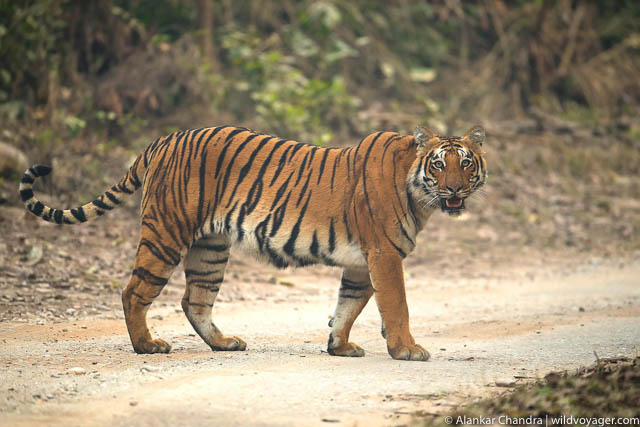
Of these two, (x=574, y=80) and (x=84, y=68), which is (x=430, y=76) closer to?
(x=574, y=80)

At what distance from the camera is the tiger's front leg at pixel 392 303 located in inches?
219

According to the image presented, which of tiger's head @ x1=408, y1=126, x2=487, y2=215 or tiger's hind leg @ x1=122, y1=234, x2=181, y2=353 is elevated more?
tiger's head @ x1=408, y1=126, x2=487, y2=215

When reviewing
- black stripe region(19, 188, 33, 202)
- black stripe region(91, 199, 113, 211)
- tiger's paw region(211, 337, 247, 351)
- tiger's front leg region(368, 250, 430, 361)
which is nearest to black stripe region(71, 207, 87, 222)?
black stripe region(91, 199, 113, 211)

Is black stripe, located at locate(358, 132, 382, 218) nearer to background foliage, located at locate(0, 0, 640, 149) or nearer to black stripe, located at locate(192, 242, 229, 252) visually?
black stripe, located at locate(192, 242, 229, 252)

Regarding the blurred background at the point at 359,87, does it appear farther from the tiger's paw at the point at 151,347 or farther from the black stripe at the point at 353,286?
the tiger's paw at the point at 151,347

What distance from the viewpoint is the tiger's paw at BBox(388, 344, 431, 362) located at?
551cm

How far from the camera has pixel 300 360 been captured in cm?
548

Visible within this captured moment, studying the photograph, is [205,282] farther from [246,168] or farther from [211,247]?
[246,168]

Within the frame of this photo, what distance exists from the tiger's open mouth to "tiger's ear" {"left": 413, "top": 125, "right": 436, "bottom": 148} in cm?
44

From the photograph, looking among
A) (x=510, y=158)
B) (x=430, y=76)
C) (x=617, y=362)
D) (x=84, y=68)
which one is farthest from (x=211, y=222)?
(x=430, y=76)

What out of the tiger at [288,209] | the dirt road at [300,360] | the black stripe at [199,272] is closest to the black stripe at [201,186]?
the tiger at [288,209]

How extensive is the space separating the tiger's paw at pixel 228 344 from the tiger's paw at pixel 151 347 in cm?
39

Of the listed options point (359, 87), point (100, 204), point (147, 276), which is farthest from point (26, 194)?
point (359, 87)

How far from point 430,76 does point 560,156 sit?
286 centimetres
